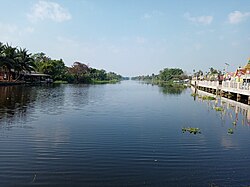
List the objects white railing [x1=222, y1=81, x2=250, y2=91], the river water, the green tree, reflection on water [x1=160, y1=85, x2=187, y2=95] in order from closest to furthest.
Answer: the river water, white railing [x1=222, y1=81, x2=250, y2=91], reflection on water [x1=160, y1=85, x2=187, y2=95], the green tree

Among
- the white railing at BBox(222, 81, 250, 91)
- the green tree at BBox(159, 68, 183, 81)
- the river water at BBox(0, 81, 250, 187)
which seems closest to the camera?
the river water at BBox(0, 81, 250, 187)

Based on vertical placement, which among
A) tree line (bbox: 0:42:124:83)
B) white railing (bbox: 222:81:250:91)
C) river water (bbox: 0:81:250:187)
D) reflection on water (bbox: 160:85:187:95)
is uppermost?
tree line (bbox: 0:42:124:83)

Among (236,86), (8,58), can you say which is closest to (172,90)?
(236,86)

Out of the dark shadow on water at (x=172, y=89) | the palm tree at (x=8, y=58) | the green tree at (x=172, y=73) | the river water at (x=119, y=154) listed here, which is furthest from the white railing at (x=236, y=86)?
the green tree at (x=172, y=73)

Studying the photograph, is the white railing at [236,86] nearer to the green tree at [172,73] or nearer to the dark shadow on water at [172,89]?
the dark shadow on water at [172,89]

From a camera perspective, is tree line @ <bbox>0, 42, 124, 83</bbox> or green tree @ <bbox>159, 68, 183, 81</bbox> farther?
green tree @ <bbox>159, 68, 183, 81</bbox>

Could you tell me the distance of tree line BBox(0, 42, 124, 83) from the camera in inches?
2714

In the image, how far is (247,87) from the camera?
3384cm

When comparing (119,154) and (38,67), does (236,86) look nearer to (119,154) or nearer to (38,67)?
(119,154)

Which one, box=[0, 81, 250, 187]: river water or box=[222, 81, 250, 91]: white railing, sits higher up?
box=[222, 81, 250, 91]: white railing

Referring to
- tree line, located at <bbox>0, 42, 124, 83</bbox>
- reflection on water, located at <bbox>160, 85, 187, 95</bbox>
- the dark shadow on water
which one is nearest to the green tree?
tree line, located at <bbox>0, 42, 124, 83</bbox>

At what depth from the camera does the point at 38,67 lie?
10581 centimetres

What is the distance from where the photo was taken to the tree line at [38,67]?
68938mm

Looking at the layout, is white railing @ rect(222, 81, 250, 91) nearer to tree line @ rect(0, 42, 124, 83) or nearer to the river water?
the river water
